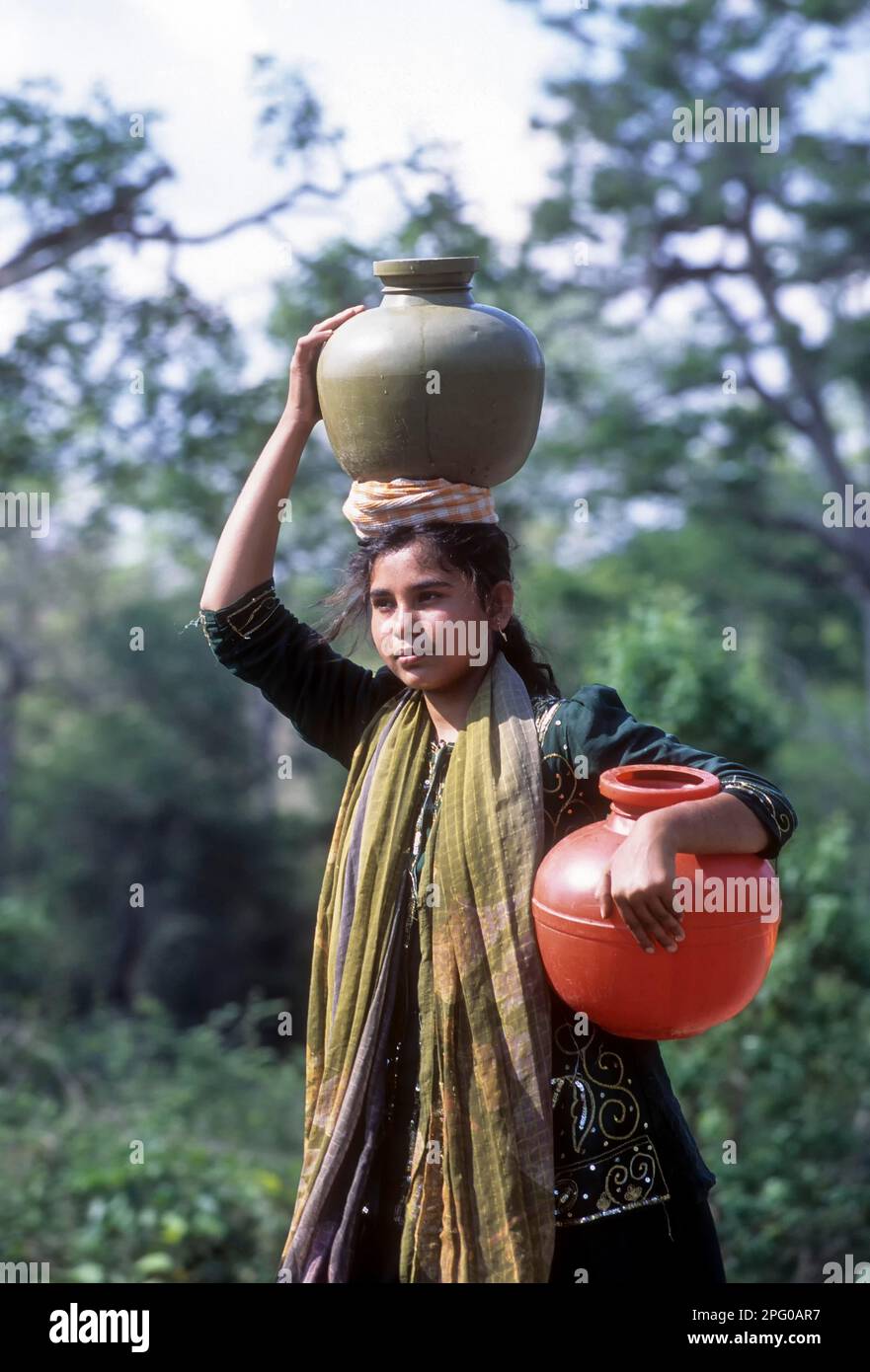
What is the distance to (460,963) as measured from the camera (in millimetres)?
2412

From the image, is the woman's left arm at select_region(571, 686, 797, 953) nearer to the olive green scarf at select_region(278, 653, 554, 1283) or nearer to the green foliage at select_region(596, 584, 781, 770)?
the olive green scarf at select_region(278, 653, 554, 1283)

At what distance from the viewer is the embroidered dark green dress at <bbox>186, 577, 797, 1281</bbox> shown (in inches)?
94.7

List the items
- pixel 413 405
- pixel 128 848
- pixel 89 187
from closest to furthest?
pixel 413 405 < pixel 89 187 < pixel 128 848

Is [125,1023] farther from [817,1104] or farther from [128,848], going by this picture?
[817,1104]

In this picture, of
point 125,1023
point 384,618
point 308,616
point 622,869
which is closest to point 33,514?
point 308,616

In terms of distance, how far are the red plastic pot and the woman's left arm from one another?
22mm

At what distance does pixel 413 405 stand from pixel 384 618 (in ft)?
1.15

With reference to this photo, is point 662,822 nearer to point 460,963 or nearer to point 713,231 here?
point 460,963

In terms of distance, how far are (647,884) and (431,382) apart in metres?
0.85

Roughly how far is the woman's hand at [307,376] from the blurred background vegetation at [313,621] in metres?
0.32

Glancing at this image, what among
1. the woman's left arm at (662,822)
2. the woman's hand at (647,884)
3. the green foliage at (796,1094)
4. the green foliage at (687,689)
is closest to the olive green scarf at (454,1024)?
the woman's left arm at (662,822)

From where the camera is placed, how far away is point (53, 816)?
13.4 m

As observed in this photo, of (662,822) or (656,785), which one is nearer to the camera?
(662,822)

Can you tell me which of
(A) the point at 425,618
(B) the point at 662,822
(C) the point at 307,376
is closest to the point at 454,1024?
(B) the point at 662,822
